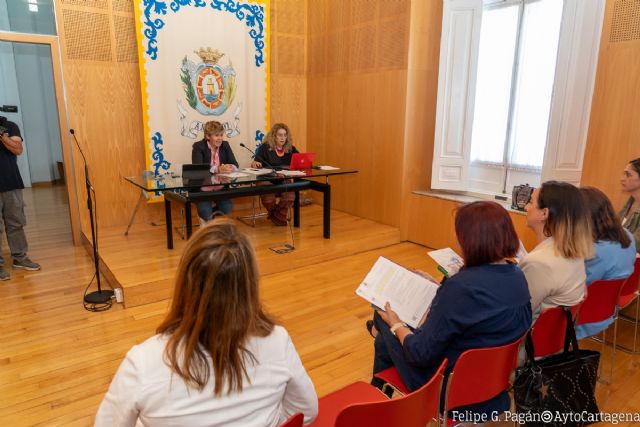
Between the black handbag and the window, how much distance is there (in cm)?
251

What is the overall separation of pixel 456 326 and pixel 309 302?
80.6 inches

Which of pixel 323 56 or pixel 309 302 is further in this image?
pixel 323 56

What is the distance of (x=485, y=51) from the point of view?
4.64 meters

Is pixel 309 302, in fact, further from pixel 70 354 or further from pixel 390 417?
pixel 390 417

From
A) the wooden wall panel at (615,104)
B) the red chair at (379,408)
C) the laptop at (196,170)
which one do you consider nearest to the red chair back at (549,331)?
the red chair at (379,408)

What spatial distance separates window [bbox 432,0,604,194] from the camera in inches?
148

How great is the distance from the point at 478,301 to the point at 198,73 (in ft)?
14.2

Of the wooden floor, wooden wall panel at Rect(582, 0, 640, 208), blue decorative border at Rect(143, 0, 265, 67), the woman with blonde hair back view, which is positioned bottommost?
the wooden floor

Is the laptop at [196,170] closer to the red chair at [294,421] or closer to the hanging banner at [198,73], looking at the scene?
the hanging banner at [198,73]

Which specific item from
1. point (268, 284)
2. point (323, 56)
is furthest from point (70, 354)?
point (323, 56)

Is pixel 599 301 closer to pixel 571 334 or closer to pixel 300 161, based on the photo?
pixel 571 334

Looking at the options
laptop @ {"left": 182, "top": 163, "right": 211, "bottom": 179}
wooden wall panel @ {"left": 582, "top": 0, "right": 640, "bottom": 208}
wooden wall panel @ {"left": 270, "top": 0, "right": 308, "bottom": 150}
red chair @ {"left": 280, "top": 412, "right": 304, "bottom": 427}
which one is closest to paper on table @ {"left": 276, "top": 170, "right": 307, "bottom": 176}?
laptop @ {"left": 182, "top": 163, "right": 211, "bottom": 179}

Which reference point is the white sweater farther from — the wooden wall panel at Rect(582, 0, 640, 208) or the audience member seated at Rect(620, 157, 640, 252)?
the wooden wall panel at Rect(582, 0, 640, 208)

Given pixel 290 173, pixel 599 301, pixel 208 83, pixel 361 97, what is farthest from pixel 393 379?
pixel 208 83
